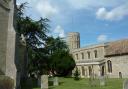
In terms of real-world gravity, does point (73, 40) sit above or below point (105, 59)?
above

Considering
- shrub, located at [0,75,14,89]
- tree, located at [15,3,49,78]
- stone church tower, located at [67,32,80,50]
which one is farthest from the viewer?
stone church tower, located at [67,32,80,50]

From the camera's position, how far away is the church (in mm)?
49344

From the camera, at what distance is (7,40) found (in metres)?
24.4

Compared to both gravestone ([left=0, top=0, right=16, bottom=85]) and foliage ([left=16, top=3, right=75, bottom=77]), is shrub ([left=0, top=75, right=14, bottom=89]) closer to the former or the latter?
gravestone ([left=0, top=0, right=16, bottom=85])

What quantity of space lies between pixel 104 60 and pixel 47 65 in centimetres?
1200

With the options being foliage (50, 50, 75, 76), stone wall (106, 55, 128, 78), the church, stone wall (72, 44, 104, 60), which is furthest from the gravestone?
stone wall (72, 44, 104, 60)

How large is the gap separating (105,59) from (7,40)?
108ft

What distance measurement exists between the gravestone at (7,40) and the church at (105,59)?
1110 inches

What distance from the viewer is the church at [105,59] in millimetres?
49344

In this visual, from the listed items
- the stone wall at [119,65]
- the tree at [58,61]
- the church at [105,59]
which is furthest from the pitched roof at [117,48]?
the tree at [58,61]

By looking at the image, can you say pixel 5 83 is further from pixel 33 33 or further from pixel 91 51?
pixel 91 51

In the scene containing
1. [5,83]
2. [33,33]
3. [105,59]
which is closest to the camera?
[5,83]

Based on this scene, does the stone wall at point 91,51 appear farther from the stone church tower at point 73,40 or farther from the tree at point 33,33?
the stone church tower at point 73,40

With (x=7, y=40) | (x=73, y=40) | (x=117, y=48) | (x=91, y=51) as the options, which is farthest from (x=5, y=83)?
(x=73, y=40)
